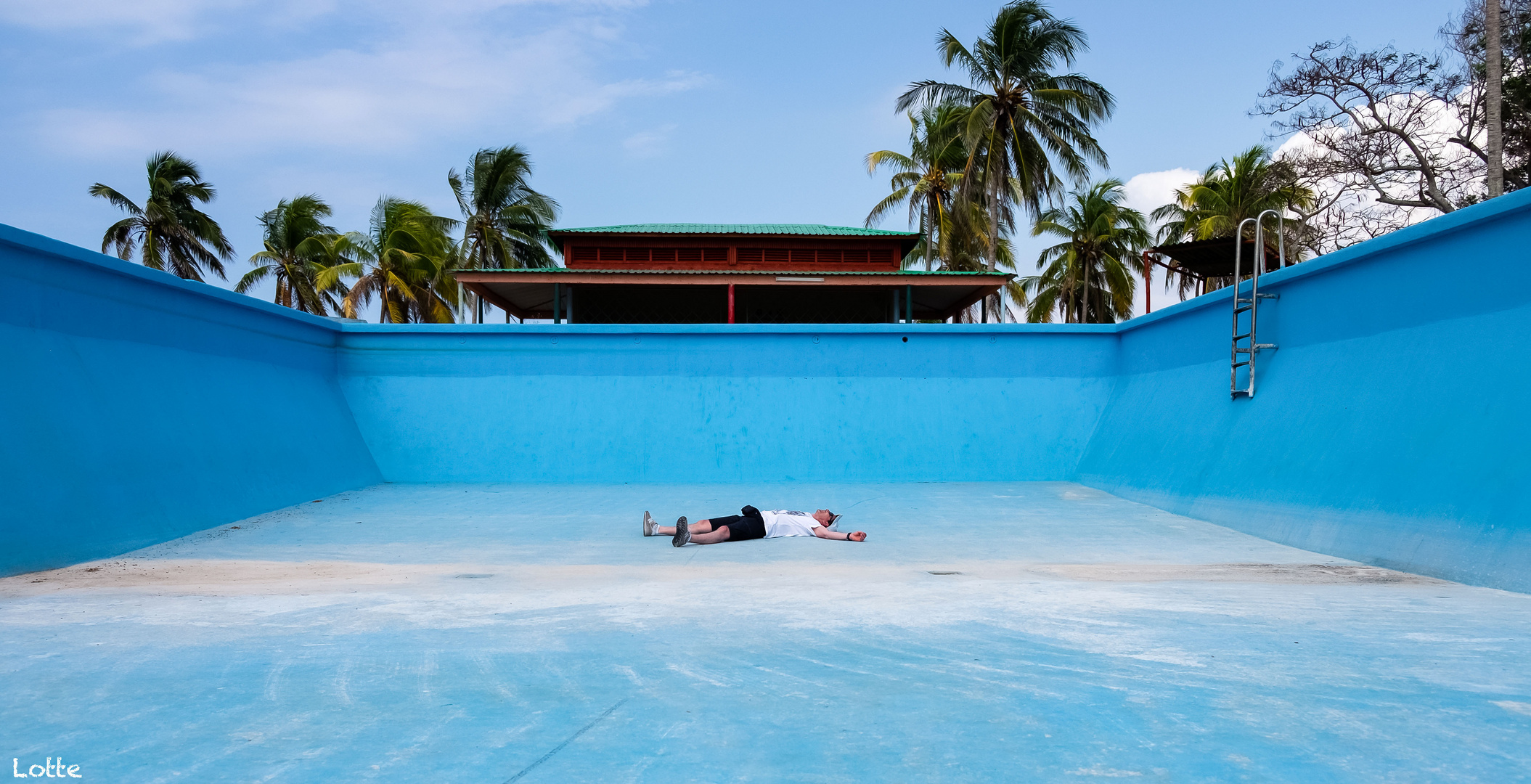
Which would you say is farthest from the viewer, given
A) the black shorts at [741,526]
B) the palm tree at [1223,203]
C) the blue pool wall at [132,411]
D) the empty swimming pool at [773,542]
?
the palm tree at [1223,203]

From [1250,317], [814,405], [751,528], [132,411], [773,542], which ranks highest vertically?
[1250,317]

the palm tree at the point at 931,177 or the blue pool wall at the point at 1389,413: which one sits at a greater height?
the palm tree at the point at 931,177

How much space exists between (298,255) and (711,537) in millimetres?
35621

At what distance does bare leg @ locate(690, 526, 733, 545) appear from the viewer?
702 centimetres

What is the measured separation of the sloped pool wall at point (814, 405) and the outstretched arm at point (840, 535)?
3423 mm

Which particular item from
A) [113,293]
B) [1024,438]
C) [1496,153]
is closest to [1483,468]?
[1024,438]

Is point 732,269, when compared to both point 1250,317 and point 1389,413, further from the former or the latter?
point 1389,413

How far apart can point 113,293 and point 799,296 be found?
52.3ft

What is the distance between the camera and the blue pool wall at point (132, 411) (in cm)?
621

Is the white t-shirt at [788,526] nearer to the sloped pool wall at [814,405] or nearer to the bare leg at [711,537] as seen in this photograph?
the bare leg at [711,537]

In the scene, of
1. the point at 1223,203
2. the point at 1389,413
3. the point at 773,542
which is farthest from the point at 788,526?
the point at 1223,203

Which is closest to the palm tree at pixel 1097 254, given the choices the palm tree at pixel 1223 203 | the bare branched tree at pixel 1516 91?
the palm tree at pixel 1223 203

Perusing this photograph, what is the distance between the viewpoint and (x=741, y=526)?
717cm

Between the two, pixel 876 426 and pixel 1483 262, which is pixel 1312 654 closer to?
pixel 1483 262
